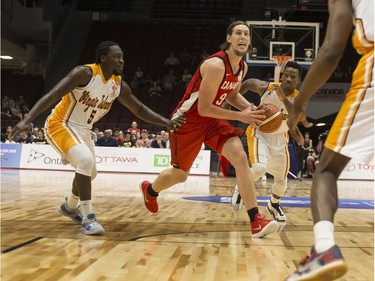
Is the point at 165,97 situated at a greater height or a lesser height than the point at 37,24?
lesser

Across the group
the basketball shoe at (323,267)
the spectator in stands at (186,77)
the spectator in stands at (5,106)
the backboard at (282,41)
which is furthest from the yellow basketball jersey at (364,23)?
the spectator in stands at (5,106)

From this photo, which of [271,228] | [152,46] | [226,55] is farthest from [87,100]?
[152,46]

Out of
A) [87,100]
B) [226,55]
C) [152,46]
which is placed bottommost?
[87,100]

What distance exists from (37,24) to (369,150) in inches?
933

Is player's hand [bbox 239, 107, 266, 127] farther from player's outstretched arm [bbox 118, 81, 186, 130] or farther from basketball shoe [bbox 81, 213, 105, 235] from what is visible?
basketball shoe [bbox 81, 213, 105, 235]

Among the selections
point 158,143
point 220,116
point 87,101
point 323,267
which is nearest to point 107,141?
point 158,143

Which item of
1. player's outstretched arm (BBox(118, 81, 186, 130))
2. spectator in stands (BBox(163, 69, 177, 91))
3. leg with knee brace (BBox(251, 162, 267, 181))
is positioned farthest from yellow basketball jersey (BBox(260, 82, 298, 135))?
spectator in stands (BBox(163, 69, 177, 91))

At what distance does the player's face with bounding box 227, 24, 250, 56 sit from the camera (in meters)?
4.60

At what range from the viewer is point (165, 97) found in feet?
67.5

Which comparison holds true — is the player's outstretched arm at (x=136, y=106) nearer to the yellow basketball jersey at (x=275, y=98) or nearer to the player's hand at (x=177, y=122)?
the player's hand at (x=177, y=122)

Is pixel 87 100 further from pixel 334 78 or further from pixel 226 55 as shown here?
pixel 334 78

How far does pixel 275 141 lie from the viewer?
5.96 meters

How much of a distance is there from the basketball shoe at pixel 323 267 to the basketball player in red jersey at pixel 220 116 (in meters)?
2.21

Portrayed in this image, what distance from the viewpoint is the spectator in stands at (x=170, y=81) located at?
21.3 metres
